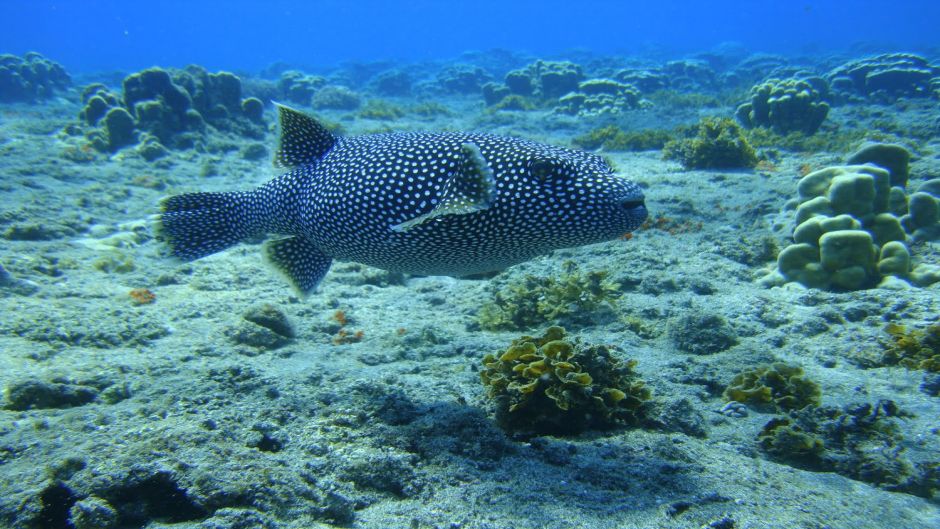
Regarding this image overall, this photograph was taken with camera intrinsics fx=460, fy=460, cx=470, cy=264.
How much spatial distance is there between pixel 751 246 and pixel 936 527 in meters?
5.47

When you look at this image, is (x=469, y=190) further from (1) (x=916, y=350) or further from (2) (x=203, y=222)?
(1) (x=916, y=350)

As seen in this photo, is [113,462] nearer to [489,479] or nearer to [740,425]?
[489,479]

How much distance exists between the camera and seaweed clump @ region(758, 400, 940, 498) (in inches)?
126

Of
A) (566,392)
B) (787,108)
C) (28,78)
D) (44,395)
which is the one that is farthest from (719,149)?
(28,78)

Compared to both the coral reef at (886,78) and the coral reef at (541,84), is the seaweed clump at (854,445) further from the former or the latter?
the coral reef at (541,84)

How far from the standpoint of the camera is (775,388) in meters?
4.16

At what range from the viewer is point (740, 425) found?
152 inches

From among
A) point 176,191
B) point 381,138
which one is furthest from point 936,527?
point 176,191

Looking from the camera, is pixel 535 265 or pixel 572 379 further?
pixel 535 265

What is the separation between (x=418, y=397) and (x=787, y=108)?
17.2 meters

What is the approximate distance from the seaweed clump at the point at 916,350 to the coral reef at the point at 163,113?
18.0m

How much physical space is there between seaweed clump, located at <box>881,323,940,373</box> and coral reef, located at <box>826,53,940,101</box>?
69.1ft

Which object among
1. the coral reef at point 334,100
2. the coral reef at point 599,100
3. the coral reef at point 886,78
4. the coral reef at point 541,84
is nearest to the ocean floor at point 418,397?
the coral reef at point 599,100

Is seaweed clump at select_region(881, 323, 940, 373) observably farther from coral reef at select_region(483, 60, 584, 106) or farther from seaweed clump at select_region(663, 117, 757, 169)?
coral reef at select_region(483, 60, 584, 106)
